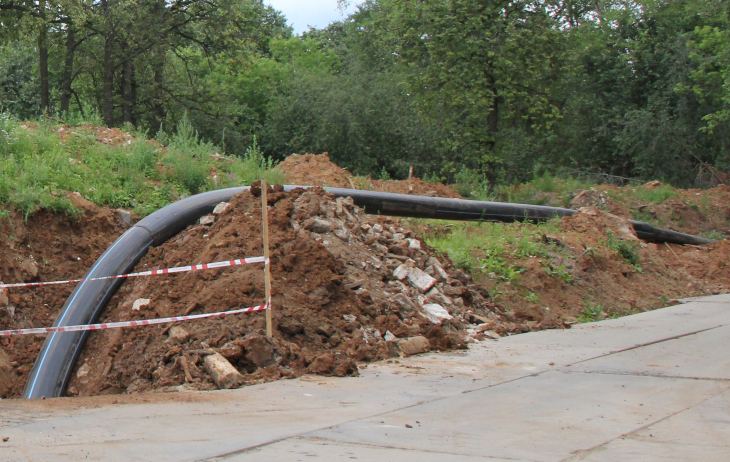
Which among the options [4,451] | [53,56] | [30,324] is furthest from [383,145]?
[4,451]

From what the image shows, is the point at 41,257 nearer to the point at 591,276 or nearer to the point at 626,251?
the point at 591,276

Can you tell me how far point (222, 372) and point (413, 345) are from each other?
235 cm

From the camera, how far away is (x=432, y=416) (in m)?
4.83

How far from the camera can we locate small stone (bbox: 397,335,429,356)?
24.3ft

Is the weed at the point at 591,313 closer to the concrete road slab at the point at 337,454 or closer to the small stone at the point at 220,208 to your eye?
Result: the small stone at the point at 220,208

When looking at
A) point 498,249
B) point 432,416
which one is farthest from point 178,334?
point 498,249

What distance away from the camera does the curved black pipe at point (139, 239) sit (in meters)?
7.19

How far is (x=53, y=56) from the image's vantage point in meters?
28.1

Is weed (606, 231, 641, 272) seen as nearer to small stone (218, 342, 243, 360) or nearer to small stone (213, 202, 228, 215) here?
small stone (213, 202, 228, 215)

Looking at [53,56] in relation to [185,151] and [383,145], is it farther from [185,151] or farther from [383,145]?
[185,151]

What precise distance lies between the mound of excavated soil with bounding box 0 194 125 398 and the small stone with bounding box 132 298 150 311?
1464mm

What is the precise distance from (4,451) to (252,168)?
1007cm

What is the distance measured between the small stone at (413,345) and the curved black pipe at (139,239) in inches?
135

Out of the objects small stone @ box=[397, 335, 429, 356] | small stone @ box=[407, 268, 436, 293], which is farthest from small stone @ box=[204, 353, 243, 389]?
small stone @ box=[407, 268, 436, 293]
